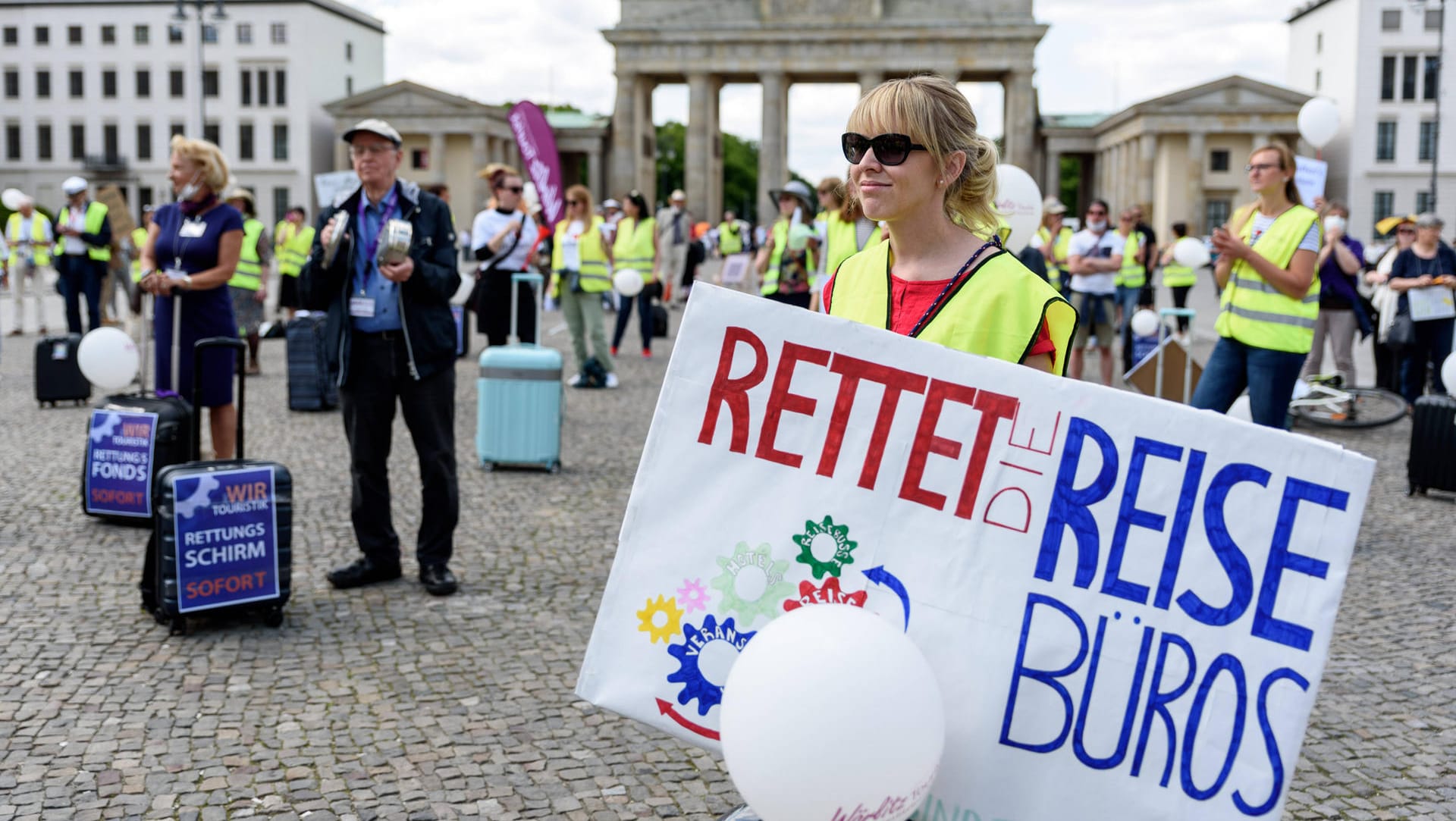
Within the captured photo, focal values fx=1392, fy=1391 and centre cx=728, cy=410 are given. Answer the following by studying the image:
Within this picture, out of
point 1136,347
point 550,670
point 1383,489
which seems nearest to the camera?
point 550,670

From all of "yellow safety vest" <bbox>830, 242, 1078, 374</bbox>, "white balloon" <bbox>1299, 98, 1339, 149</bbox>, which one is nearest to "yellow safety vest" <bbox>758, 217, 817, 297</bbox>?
"white balloon" <bbox>1299, 98, 1339, 149</bbox>

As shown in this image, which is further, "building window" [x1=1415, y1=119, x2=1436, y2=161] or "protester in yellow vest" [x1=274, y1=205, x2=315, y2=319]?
"building window" [x1=1415, y1=119, x2=1436, y2=161]

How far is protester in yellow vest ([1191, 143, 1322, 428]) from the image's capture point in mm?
6258

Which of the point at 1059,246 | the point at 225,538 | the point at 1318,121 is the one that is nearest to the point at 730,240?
the point at 1059,246

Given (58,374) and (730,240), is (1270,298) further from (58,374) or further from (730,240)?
(730,240)

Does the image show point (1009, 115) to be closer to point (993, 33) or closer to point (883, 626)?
point (993, 33)

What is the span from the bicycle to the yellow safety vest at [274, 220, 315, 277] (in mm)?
11621

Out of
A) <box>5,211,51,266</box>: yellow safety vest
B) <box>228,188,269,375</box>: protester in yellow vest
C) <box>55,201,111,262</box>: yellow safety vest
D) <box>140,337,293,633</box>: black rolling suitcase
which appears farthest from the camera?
<box>5,211,51,266</box>: yellow safety vest

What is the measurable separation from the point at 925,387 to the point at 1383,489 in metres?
7.58

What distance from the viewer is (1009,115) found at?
240ft

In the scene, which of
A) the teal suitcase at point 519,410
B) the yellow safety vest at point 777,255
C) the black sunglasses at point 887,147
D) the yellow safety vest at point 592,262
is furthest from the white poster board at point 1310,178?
the black sunglasses at point 887,147

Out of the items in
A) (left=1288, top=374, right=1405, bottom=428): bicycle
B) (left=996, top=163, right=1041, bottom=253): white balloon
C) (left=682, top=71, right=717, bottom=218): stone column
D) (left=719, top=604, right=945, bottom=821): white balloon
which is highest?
(left=682, top=71, right=717, bottom=218): stone column

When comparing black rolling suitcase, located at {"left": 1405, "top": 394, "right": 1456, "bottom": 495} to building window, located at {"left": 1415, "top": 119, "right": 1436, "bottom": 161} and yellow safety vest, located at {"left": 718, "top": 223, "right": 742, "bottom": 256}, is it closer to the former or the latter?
yellow safety vest, located at {"left": 718, "top": 223, "right": 742, "bottom": 256}

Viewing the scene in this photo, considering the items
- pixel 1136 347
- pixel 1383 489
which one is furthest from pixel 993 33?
pixel 1383 489
